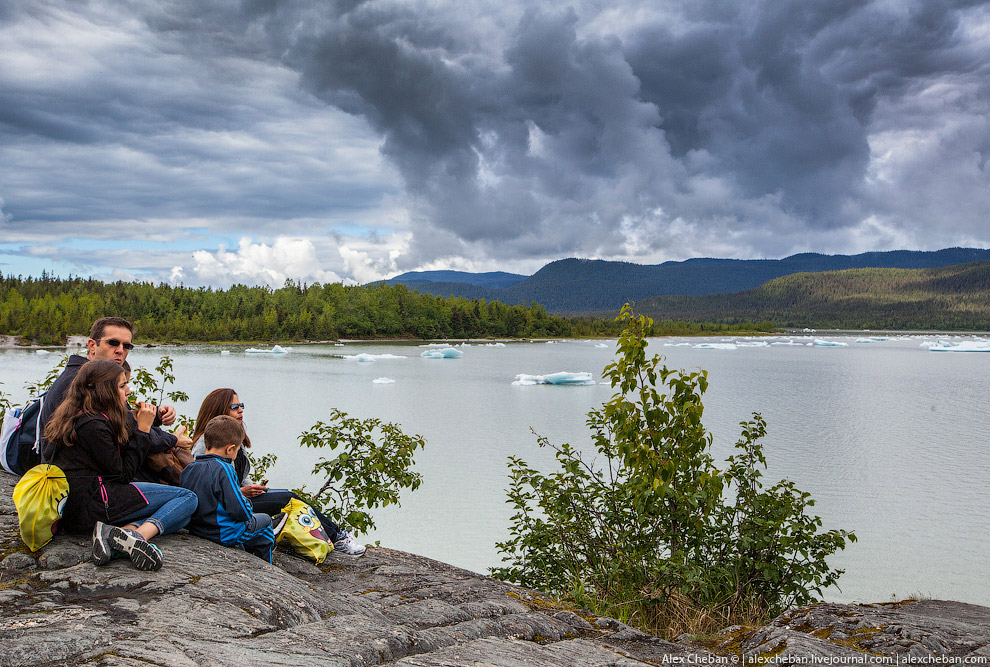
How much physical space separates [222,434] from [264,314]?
10921 centimetres

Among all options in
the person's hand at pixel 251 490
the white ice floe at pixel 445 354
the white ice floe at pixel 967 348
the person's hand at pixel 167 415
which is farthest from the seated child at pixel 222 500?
the white ice floe at pixel 967 348

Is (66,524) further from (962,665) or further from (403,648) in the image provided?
(962,665)

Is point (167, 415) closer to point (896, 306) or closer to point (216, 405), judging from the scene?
point (216, 405)

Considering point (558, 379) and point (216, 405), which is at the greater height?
point (216, 405)

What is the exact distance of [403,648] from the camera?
9.39ft

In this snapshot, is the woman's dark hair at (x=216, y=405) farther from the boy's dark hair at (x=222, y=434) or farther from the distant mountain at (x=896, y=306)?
the distant mountain at (x=896, y=306)

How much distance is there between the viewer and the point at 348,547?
194 inches

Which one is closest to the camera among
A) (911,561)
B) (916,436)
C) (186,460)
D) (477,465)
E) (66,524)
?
(66,524)

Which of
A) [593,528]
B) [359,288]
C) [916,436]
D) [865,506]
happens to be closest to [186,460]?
[593,528]

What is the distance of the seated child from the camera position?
402 centimetres

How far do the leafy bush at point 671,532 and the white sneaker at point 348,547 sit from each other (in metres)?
1.31

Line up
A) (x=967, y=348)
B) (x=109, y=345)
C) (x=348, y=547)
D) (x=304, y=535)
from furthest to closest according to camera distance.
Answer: (x=967, y=348) → (x=348, y=547) → (x=304, y=535) → (x=109, y=345)

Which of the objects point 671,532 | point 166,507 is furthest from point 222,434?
point 671,532

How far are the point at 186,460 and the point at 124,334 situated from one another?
936 mm
